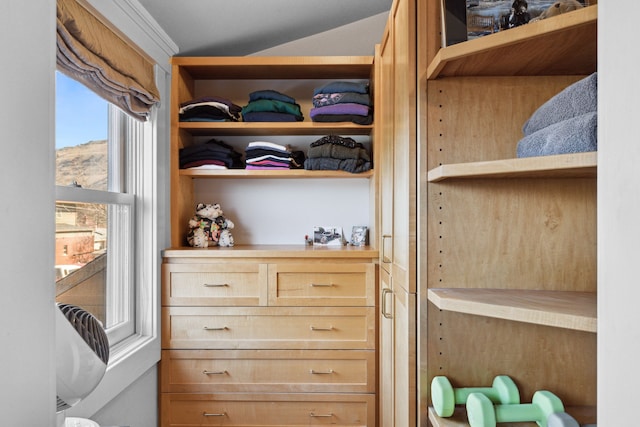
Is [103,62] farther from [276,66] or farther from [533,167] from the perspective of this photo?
[533,167]

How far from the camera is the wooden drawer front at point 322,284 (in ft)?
7.71

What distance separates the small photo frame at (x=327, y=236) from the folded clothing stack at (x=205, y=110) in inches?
31.3

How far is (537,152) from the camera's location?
3.53 ft

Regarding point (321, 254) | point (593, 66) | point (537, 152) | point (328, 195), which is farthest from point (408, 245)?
point (328, 195)

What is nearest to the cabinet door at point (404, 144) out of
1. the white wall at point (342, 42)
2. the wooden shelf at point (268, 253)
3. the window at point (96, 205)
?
the wooden shelf at point (268, 253)

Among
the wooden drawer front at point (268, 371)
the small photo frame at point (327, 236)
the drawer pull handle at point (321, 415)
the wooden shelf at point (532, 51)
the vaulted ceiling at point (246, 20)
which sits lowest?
the drawer pull handle at point (321, 415)

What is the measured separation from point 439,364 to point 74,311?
3.08 feet

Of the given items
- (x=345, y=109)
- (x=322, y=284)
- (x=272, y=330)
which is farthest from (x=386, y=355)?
(x=345, y=109)

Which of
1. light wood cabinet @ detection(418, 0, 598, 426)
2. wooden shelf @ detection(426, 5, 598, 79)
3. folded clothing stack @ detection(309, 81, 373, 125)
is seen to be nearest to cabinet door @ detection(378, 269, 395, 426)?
light wood cabinet @ detection(418, 0, 598, 426)

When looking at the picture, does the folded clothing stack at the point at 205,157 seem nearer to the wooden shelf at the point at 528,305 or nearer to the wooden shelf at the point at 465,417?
the wooden shelf at the point at 528,305

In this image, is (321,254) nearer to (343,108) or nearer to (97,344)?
(343,108)

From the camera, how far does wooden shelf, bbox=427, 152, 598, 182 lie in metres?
0.92

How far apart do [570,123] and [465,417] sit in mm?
763

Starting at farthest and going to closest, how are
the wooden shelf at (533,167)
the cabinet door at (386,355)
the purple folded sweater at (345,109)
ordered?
the purple folded sweater at (345,109), the cabinet door at (386,355), the wooden shelf at (533,167)
